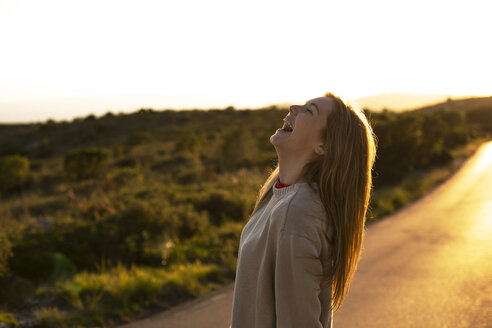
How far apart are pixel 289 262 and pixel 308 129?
57 centimetres

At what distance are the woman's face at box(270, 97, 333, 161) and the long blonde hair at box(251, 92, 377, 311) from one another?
0.03 m

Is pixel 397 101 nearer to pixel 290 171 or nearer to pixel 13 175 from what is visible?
pixel 290 171

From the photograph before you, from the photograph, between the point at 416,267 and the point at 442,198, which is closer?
the point at 416,267

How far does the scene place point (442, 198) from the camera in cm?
1320

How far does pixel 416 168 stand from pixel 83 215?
49.1 feet

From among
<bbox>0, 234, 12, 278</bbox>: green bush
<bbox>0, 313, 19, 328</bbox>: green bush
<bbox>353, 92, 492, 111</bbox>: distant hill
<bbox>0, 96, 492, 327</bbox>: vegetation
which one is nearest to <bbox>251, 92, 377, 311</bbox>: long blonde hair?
<bbox>0, 96, 492, 327</bbox>: vegetation

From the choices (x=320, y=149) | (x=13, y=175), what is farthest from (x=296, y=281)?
(x=13, y=175)

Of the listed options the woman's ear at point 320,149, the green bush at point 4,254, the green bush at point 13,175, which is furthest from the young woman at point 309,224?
the green bush at point 13,175

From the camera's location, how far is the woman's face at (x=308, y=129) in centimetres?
183

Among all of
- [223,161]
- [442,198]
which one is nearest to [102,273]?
[442,198]

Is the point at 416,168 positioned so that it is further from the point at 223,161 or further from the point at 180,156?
the point at 180,156

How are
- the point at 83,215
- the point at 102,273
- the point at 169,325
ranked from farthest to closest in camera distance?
the point at 83,215 < the point at 102,273 < the point at 169,325

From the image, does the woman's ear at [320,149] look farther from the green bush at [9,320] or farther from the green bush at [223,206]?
the green bush at [223,206]

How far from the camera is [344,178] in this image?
1744mm
